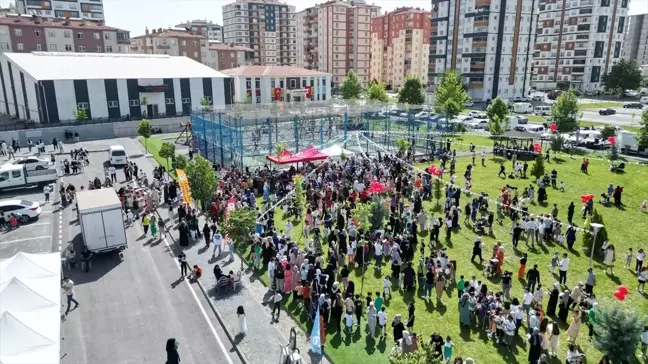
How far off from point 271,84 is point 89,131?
35.9m

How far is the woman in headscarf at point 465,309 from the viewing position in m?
13.9

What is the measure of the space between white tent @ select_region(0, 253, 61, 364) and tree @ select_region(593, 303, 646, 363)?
12570 mm

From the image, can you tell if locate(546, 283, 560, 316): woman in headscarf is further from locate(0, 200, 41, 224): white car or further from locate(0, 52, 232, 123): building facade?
locate(0, 52, 232, 123): building facade

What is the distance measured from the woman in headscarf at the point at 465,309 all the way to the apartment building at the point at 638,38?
520ft

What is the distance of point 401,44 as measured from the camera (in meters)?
102

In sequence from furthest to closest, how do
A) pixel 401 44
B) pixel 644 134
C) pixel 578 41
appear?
1. pixel 401 44
2. pixel 578 41
3. pixel 644 134

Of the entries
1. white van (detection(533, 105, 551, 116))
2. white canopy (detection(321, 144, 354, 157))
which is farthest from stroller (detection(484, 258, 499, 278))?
white van (detection(533, 105, 551, 116))

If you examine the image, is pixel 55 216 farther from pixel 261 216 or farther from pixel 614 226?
pixel 614 226

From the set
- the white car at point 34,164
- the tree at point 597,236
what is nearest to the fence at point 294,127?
the white car at point 34,164

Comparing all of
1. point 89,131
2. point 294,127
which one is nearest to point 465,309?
point 294,127

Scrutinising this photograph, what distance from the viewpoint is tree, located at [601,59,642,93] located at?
280ft

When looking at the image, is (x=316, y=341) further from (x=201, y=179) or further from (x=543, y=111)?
(x=543, y=111)

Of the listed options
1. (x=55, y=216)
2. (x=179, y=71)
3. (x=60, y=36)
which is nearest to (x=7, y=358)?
(x=55, y=216)

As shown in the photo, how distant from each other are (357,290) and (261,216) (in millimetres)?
7453
